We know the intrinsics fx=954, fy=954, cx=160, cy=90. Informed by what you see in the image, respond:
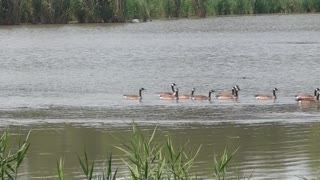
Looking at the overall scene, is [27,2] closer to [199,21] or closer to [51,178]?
[199,21]

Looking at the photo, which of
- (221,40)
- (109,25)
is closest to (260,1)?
(109,25)

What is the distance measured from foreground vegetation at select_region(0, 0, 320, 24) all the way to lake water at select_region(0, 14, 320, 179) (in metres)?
4.36

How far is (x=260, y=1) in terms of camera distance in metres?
56.7

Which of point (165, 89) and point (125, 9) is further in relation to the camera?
point (125, 9)

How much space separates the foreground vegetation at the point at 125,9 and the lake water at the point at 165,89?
14.3 ft

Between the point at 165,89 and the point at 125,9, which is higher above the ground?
the point at 125,9

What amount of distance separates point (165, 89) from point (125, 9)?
29756mm

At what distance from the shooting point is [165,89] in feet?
75.3

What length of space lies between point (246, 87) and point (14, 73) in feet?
24.8

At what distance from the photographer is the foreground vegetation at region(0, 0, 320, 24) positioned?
49.3 meters

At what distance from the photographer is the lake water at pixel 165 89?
1418 centimetres

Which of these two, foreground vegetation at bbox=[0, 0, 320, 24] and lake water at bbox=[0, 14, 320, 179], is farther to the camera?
foreground vegetation at bbox=[0, 0, 320, 24]

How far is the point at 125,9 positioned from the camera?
52.3 metres

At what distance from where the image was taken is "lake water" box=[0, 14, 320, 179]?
14180mm
